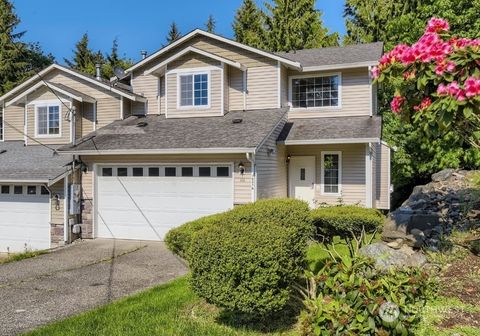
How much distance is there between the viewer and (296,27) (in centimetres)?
2755

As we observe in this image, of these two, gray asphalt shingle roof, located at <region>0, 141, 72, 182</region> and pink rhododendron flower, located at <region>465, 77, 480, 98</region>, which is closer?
pink rhododendron flower, located at <region>465, 77, 480, 98</region>

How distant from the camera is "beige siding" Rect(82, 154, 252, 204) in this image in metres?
11.0

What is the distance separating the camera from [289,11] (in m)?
28.0

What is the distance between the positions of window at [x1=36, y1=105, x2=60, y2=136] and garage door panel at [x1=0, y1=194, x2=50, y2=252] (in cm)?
279

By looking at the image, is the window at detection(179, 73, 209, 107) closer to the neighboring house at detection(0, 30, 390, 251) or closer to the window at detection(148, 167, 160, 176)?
the neighboring house at detection(0, 30, 390, 251)

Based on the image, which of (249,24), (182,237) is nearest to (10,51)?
(249,24)

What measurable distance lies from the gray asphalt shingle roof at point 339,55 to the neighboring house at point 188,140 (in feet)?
0.25

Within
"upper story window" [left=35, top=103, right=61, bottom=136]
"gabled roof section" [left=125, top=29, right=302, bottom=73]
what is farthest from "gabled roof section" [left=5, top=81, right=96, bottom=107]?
"gabled roof section" [left=125, top=29, right=302, bottom=73]

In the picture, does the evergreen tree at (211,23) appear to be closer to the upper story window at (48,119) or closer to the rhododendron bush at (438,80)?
the upper story window at (48,119)

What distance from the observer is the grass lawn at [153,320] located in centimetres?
477

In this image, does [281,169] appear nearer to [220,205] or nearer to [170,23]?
[220,205]

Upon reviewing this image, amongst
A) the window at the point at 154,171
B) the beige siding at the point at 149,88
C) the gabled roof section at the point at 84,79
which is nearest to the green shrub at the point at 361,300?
the window at the point at 154,171

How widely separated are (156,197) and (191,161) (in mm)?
1553

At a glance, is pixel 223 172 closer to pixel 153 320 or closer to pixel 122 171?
pixel 122 171
